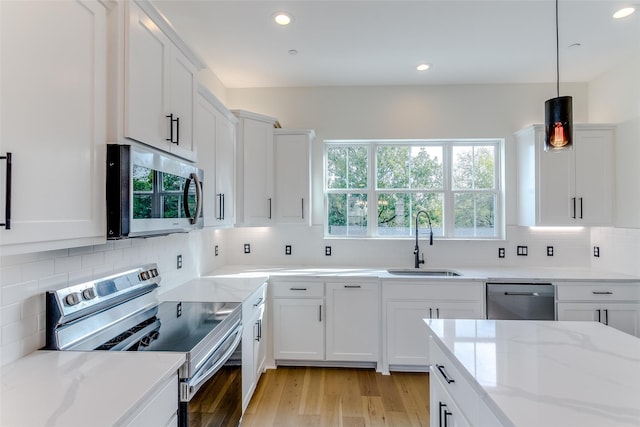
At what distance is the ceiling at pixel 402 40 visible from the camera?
7.00 ft

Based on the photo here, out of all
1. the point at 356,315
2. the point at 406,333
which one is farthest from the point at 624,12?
the point at 356,315

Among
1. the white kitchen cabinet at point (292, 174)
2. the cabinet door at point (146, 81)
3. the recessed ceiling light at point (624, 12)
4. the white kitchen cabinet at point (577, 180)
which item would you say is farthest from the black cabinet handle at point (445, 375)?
the recessed ceiling light at point (624, 12)

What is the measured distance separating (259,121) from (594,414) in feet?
9.90

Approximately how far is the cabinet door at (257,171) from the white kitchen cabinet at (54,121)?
1.80 m

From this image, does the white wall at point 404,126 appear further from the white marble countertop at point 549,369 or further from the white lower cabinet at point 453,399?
the white lower cabinet at point 453,399

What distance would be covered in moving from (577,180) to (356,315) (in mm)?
2535

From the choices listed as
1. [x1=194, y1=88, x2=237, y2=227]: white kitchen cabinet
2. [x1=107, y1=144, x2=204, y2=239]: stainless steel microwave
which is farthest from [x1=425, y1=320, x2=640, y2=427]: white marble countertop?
[x1=194, y1=88, x2=237, y2=227]: white kitchen cabinet

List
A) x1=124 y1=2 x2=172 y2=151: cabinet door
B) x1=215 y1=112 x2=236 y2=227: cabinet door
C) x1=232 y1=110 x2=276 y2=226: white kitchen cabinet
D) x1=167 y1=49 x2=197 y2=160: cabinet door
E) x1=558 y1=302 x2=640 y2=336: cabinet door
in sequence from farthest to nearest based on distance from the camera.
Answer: x1=232 y1=110 x2=276 y2=226: white kitchen cabinet → x1=558 y1=302 x2=640 y2=336: cabinet door → x1=215 y1=112 x2=236 y2=227: cabinet door → x1=167 y1=49 x2=197 y2=160: cabinet door → x1=124 y1=2 x2=172 y2=151: cabinet door

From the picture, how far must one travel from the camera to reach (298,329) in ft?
9.49

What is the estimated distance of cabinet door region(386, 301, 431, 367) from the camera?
281cm

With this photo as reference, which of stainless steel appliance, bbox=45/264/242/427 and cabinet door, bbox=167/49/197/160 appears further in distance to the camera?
cabinet door, bbox=167/49/197/160

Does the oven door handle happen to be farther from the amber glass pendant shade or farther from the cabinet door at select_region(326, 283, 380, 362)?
the amber glass pendant shade

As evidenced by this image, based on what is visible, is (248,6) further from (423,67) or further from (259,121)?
(423,67)

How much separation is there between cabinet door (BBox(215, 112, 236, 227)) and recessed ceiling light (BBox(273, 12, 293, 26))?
0.83m
